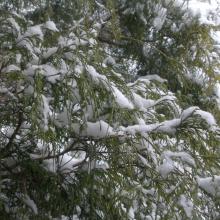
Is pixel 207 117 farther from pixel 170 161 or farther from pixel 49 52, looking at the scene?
pixel 49 52

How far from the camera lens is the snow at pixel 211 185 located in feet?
7.41

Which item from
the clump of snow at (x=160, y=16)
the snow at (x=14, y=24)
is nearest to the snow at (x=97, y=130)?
the snow at (x=14, y=24)

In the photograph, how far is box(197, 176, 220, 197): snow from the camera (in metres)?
2.26

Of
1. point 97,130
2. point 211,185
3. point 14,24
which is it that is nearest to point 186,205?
point 211,185

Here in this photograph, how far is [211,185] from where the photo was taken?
227 cm

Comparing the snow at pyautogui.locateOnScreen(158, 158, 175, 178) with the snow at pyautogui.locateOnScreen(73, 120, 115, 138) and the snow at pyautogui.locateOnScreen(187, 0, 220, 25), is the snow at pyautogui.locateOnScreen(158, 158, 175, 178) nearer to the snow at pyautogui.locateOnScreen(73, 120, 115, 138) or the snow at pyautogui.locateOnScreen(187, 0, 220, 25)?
the snow at pyautogui.locateOnScreen(73, 120, 115, 138)

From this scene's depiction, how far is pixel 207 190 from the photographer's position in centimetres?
229

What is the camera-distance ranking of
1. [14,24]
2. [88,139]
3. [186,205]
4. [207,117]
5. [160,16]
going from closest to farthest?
[207,117] < [186,205] < [88,139] < [14,24] < [160,16]

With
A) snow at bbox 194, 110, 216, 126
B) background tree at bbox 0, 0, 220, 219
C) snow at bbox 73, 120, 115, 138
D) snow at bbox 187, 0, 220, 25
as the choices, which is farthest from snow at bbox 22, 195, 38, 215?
snow at bbox 187, 0, 220, 25

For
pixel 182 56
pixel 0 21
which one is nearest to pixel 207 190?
pixel 0 21

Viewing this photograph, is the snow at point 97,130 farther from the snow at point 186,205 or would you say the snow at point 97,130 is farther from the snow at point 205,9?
the snow at point 205,9

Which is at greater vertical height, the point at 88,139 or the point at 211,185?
the point at 88,139

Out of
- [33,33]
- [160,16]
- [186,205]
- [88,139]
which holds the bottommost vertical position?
[186,205]

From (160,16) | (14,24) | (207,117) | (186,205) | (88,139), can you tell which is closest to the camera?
(207,117)
